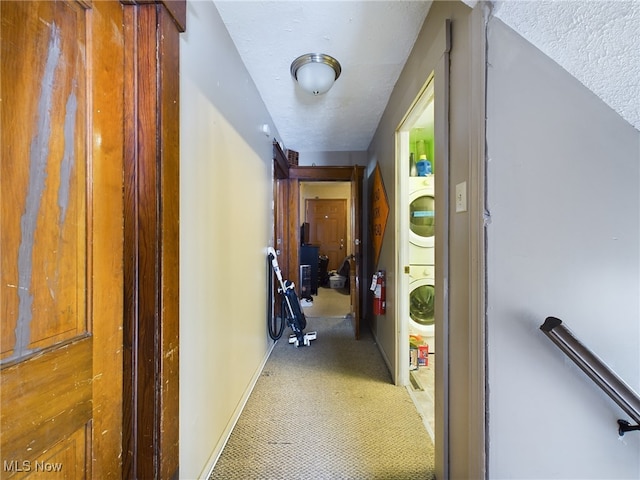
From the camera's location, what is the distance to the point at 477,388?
90cm

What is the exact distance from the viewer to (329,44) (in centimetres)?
157

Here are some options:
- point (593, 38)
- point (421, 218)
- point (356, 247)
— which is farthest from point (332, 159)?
point (593, 38)

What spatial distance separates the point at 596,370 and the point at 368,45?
5.98 feet

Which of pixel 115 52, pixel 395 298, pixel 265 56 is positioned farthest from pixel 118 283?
pixel 395 298

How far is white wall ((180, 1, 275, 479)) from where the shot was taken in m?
1.03

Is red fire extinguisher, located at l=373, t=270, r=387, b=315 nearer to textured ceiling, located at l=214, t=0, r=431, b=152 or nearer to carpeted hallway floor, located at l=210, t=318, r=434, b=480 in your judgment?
carpeted hallway floor, located at l=210, t=318, r=434, b=480

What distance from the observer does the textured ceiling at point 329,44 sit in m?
1.31

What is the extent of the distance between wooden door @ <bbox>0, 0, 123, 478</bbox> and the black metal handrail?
1.29m

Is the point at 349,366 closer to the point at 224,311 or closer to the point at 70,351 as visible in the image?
the point at 224,311

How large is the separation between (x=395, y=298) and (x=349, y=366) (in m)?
0.79

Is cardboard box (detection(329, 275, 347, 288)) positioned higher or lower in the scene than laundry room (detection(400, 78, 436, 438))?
lower

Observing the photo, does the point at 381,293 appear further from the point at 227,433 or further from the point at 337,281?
the point at 337,281

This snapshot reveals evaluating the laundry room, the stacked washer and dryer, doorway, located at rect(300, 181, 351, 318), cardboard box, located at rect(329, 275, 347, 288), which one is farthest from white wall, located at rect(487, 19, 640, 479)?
doorway, located at rect(300, 181, 351, 318)

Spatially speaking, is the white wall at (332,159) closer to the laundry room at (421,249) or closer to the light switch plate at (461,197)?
the laundry room at (421,249)
